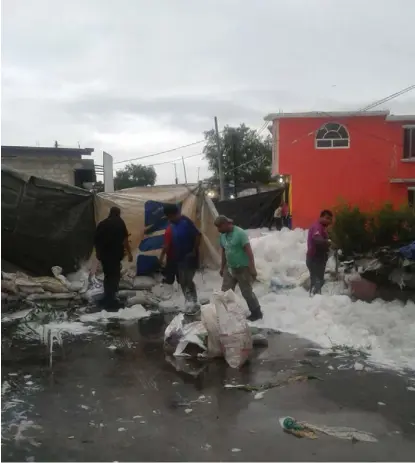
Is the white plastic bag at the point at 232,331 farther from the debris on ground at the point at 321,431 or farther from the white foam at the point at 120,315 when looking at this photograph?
the white foam at the point at 120,315

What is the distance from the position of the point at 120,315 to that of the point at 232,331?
3.03 metres

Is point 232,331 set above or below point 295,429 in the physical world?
above

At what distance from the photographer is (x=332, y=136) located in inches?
1057

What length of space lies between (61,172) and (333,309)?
14.3 meters

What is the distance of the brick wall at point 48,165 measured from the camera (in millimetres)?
19375

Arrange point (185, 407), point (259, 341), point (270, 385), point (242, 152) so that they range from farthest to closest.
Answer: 1. point (242, 152)
2. point (259, 341)
3. point (270, 385)
4. point (185, 407)

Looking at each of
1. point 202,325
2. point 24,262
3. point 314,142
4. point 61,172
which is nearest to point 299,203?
point 314,142

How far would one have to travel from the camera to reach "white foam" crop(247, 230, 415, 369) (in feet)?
21.7

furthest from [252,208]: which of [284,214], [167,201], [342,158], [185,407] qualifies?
[185,407]

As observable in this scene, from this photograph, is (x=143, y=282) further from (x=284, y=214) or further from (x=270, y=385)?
(x=284, y=214)

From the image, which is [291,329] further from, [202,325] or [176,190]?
[176,190]

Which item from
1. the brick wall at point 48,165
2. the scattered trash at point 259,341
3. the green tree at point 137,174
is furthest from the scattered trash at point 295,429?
the green tree at point 137,174

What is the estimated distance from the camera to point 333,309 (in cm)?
814

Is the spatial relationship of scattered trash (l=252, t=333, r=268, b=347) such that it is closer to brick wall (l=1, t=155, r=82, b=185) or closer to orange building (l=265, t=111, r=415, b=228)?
brick wall (l=1, t=155, r=82, b=185)
